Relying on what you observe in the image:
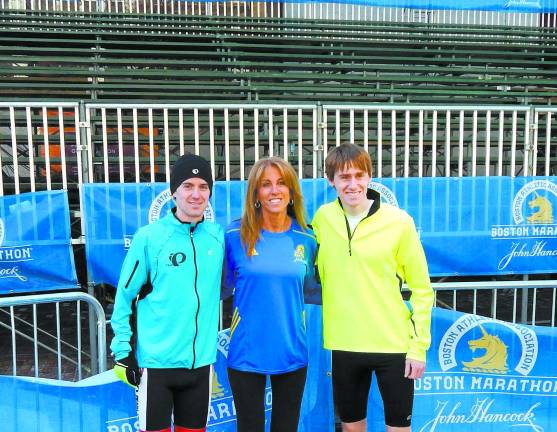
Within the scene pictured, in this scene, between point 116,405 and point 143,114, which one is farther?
point 143,114

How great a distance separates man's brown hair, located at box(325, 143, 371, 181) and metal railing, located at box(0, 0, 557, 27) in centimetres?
1142

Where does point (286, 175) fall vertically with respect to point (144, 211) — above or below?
above

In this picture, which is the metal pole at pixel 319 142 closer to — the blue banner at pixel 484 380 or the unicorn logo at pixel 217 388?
the blue banner at pixel 484 380

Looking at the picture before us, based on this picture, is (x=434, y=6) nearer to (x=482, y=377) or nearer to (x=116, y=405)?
(x=482, y=377)

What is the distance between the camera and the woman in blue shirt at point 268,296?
8.44 ft

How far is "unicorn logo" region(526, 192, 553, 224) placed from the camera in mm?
5945

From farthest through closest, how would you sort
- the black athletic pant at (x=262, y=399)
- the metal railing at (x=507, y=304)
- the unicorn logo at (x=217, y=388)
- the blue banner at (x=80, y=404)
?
the metal railing at (x=507, y=304) < the unicorn logo at (x=217, y=388) < the blue banner at (x=80, y=404) < the black athletic pant at (x=262, y=399)

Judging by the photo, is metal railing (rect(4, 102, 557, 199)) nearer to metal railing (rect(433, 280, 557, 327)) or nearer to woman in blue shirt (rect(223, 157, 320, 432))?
metal railing (rect(433, 280, 557, 327))

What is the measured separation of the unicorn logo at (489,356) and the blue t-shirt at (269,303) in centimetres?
144

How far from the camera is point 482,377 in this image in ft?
11.4

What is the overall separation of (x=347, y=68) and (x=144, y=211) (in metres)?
7.20

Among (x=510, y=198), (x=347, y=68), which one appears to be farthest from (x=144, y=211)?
(x=347, y=68)

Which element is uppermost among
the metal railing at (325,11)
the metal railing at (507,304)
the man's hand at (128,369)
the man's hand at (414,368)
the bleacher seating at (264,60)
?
the metal railing at (325,11)

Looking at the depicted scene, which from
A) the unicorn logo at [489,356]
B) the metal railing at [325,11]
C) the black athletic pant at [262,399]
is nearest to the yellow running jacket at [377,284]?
the black athletic pant at [262,399]
